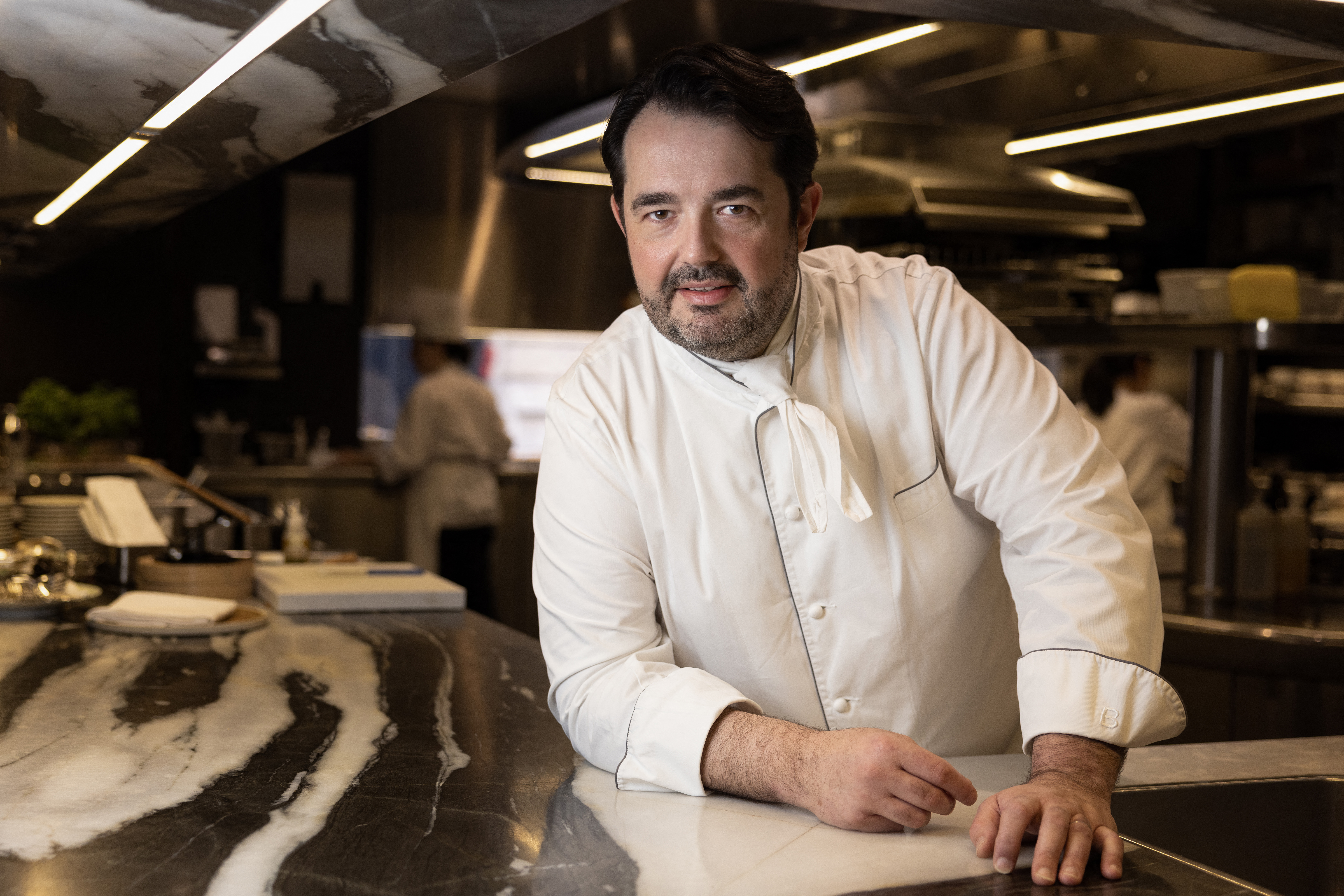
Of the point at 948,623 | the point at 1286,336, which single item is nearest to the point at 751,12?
the point at 1286,336

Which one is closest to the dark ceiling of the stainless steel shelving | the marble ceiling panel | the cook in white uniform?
the marble ceiling panel

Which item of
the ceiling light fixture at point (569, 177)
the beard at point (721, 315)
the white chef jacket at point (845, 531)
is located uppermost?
the ceiling light fixture at point (569, 177)

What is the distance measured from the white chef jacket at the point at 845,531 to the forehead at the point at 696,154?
21 centimetres

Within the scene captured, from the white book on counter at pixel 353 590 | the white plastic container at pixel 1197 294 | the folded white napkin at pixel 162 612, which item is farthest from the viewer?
the white plastic container at pixel 1197 294

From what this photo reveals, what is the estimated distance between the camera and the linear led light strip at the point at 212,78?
998 millimetres

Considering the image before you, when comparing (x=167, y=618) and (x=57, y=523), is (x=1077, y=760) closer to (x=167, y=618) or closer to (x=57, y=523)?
(x=167, y=618)

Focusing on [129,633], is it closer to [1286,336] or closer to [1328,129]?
[1286,336]

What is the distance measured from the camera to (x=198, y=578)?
2.49m

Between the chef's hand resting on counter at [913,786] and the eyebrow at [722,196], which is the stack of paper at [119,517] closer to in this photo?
the eyebrow at [722,196]

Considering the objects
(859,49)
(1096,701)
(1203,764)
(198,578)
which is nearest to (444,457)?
(198,578)

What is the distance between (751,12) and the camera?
499 centimetres

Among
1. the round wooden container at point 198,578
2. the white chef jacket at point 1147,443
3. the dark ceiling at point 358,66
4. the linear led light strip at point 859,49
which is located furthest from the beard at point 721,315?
the white chef jacket at point 1147,443

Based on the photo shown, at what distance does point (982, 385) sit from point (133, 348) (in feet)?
19.5

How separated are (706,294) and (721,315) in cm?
3
